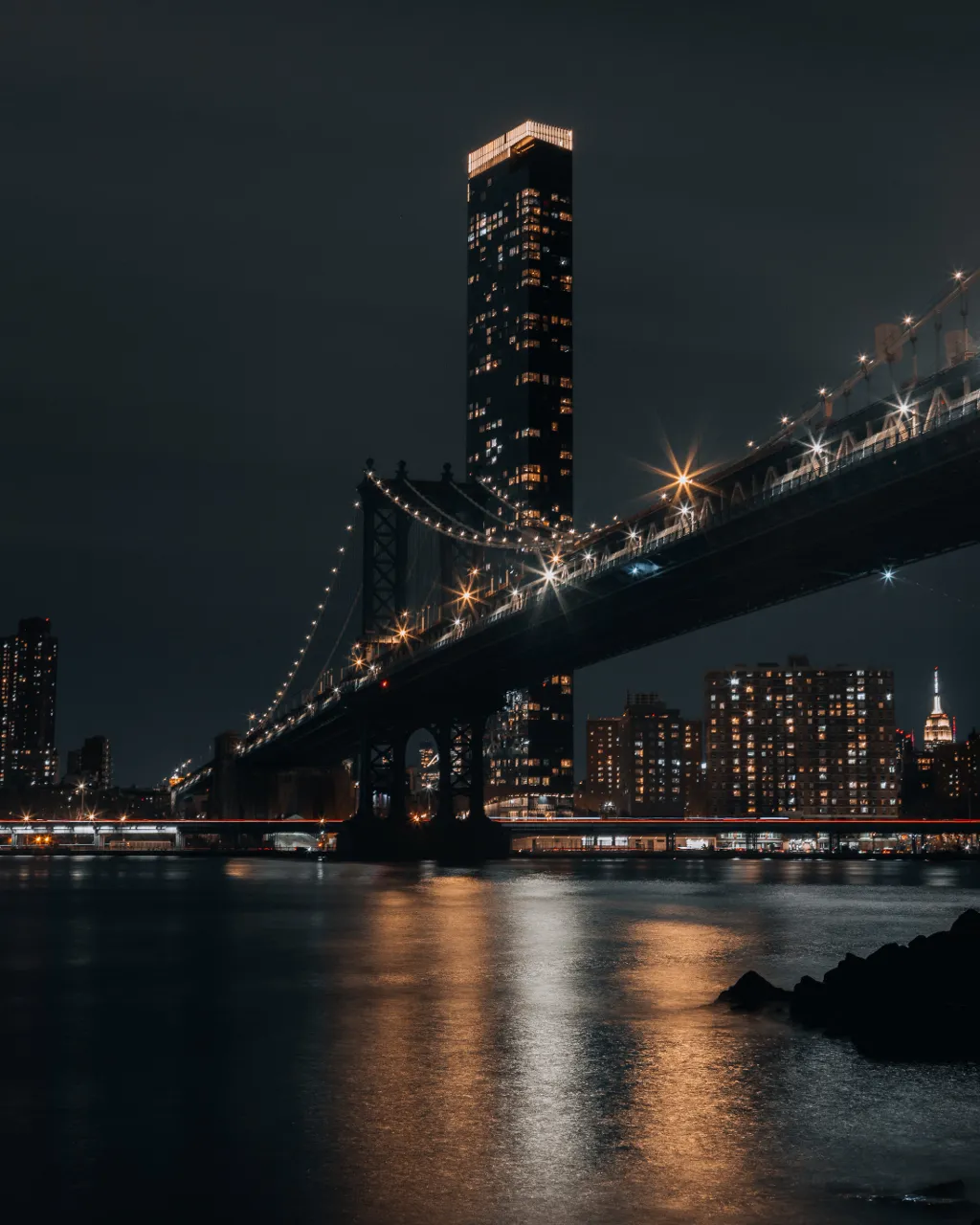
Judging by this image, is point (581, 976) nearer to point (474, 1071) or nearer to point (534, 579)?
point (474, 1071)

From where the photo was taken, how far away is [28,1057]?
67.5 feet

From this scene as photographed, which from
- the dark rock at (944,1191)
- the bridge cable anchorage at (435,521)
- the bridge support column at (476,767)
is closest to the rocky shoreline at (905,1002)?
the dark rock at (944,1191)

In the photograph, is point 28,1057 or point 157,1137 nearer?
point 157,1137

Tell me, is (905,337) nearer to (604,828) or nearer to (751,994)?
(751,994)

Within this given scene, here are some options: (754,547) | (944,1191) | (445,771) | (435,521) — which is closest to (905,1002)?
(944,1191)

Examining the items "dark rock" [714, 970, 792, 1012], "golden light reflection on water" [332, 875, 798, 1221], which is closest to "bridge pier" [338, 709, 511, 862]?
"golden light reflection on water" [332, 875, 798, 1221]

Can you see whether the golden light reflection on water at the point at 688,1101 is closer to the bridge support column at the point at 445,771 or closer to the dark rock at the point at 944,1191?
the dark rock at the point at 944,1191

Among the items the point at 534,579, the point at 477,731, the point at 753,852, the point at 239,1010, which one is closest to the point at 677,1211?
the point at 239,1010

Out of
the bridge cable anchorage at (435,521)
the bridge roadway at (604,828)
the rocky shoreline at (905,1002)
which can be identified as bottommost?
the bridge roadway at (604,828)

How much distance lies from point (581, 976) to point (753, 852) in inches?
4845

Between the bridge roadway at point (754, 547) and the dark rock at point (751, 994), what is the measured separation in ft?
73.1

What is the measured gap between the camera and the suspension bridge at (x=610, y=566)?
4731 cm

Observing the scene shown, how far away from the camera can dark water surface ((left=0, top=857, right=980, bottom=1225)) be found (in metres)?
12.9

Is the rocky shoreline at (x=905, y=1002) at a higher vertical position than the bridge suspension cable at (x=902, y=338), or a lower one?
lower
